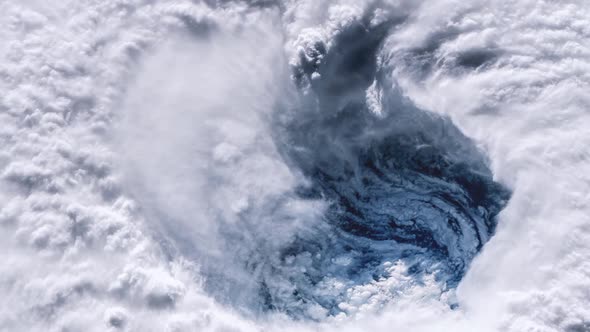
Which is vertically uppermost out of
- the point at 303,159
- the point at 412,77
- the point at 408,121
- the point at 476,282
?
the point at 412,77

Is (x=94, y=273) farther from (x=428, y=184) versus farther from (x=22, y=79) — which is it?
(x=428, y=184)

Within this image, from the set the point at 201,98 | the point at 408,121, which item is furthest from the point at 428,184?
the point at 201,98

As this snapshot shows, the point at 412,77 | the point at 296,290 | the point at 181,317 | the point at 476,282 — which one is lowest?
the point at 181,317

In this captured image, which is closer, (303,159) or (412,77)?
(412,77)

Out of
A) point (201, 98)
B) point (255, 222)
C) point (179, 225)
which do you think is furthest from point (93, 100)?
point (255, 222)

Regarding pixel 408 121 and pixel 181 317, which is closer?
pixel 181 317

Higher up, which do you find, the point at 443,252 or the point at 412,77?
the point at 412,77

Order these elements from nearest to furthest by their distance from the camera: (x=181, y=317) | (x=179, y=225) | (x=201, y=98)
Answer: (x=181, y=317) < (x=179, y=225) < (x=201, y=98)

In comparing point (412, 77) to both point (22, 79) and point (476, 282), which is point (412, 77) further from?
point (22, 79)

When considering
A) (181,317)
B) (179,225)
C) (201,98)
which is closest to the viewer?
(181,317)
